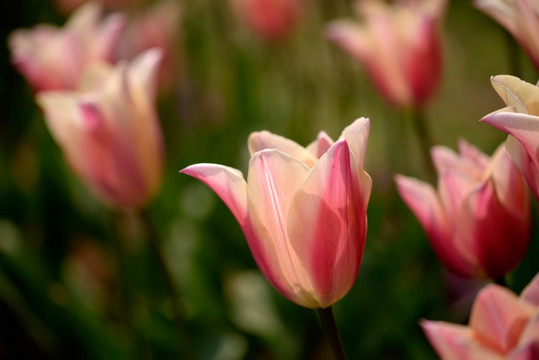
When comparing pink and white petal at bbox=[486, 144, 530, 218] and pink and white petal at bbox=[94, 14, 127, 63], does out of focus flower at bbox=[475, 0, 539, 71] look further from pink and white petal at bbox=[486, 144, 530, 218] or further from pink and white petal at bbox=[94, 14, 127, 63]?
pink and white petal at bbox=[94, 14, 127, 63]

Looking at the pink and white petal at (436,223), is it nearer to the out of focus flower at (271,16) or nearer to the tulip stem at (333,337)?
the tulip stem at (333,337)

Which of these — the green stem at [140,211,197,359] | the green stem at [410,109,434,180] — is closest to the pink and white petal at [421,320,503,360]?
the green stem at [140,211,197,359]

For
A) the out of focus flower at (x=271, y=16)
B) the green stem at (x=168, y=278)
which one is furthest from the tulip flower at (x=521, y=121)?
the out of focus flower at (x=271, y=16)

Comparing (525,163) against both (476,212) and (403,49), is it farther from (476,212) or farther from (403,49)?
(403,49)

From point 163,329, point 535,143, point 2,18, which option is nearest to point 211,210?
point 163,329

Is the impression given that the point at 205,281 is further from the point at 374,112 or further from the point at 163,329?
the point at 374,112

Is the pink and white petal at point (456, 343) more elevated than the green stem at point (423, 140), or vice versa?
the pink and white petal at point (456, 343)

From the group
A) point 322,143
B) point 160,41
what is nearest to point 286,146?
point 322,143
